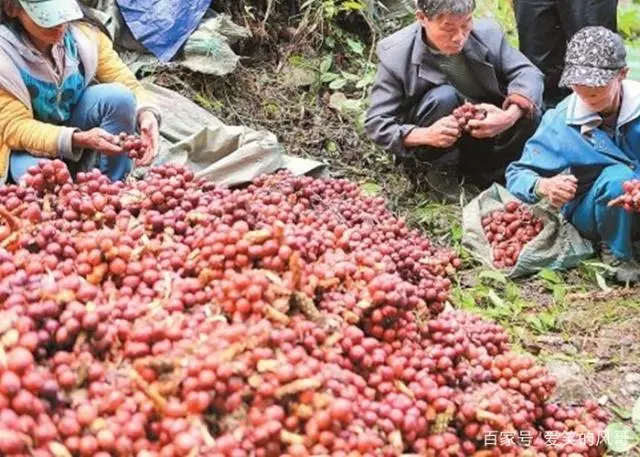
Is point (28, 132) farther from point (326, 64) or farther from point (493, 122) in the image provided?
point (326, 64)

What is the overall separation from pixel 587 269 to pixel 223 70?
231cm

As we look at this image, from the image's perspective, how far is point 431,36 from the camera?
400 centimetres

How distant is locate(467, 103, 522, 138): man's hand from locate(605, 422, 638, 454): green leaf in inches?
72.8

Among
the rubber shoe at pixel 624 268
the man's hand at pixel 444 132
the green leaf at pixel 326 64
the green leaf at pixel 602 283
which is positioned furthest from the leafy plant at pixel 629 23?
the green leaf at pixel 602 283

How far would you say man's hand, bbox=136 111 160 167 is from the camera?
3.49 metres

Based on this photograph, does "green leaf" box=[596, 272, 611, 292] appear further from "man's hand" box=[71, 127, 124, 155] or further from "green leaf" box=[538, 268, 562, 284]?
"man's hand" box=[71, 127, 124, 155]

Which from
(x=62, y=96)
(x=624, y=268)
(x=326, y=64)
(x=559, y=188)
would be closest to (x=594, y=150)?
(x=559, y=188)

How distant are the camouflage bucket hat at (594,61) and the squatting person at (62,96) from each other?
178 centimetres

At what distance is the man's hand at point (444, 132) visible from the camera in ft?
13.2

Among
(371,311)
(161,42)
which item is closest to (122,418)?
(371,311)

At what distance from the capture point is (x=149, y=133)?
3.66 m

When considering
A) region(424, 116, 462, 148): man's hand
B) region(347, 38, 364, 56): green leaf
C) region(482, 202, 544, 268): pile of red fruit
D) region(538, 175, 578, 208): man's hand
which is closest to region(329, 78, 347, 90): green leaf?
region(347, 38, 364, 56): green leaf

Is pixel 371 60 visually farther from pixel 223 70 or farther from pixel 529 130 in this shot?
pixel 529 130

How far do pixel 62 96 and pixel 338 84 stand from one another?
206cm
